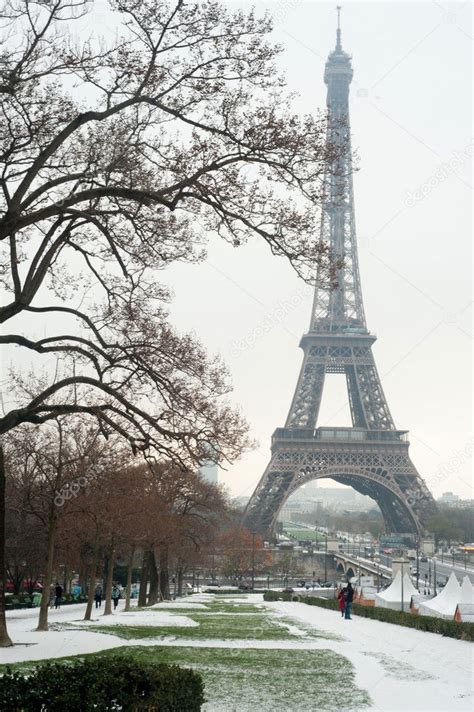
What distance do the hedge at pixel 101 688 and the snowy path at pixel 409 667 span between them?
346 centimetres

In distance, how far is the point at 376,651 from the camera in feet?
64.3

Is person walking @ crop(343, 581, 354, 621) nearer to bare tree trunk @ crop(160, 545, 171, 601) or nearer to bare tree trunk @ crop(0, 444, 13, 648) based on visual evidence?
bare tree trunk @ crop(0, 444, 13, 648)

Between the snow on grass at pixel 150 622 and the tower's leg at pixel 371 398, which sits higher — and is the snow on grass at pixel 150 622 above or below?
below

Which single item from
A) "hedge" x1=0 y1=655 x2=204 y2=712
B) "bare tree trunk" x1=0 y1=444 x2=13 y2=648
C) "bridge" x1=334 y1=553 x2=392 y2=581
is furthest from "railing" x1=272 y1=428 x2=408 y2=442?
"hedge" x1=0 y1=655 x2=204 y2=712

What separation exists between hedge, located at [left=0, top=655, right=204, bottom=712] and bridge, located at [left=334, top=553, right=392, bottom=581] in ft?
252

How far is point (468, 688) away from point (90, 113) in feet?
34.3

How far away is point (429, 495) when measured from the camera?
90438 millimetres

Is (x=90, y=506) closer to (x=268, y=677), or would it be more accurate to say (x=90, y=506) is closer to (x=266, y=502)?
(x=268, y=677)

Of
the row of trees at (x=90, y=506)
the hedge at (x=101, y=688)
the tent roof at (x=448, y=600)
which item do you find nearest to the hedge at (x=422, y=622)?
the tent roof at (x=448, y=600)

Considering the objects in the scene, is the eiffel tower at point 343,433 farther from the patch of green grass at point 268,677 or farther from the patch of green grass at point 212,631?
the patch of green grass at point 268,677

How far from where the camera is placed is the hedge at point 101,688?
9.50 m

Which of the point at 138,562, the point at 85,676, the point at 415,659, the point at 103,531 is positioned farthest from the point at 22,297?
the point at 138,562

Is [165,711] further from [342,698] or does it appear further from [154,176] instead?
[154,176]

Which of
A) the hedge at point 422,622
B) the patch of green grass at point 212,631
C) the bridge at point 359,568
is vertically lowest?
the patch of green grass at point 212,631
